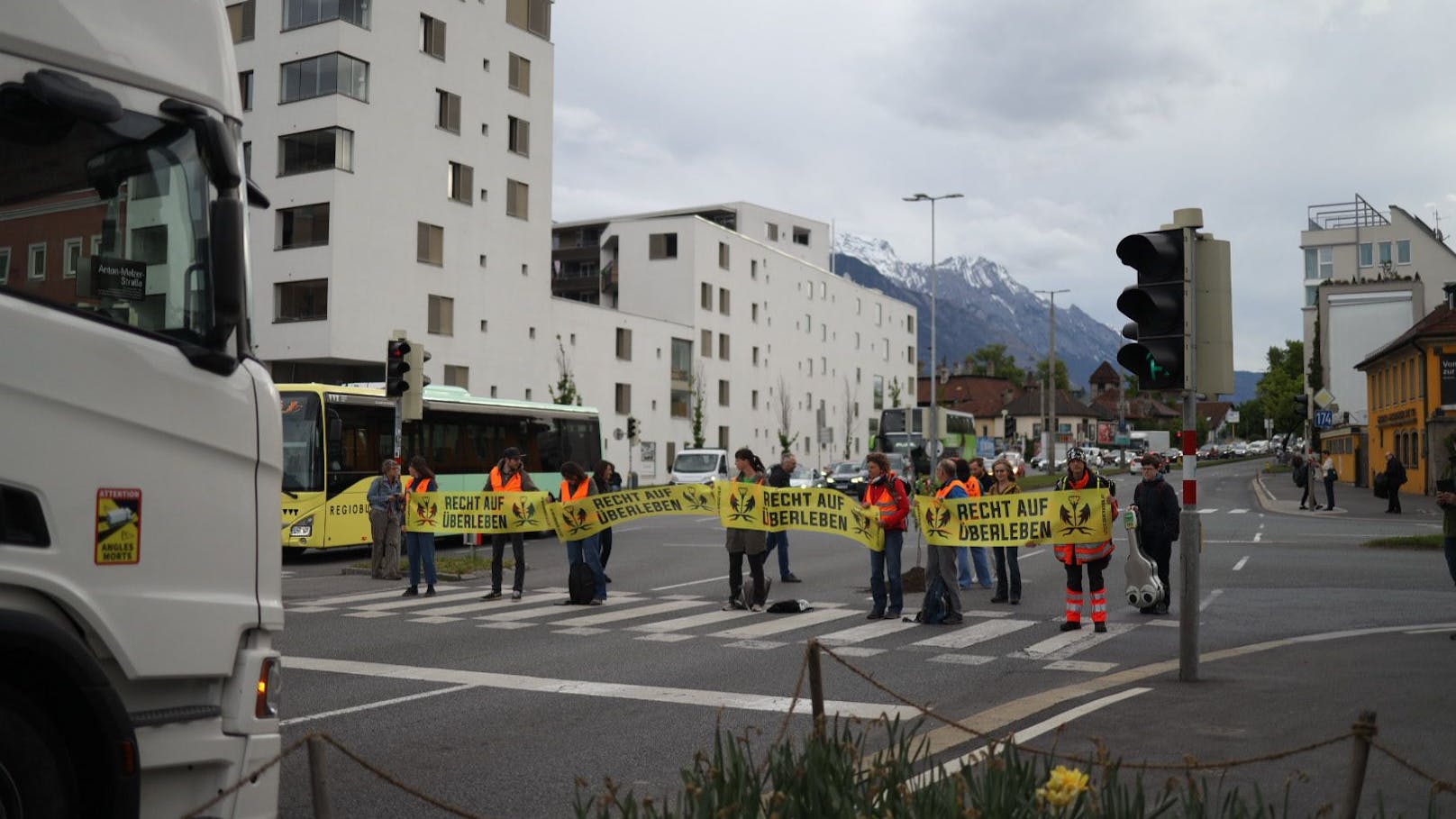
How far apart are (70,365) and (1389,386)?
60.0 m

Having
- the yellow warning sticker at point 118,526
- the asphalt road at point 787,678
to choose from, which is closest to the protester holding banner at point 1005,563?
the asphalt road at point 787,678

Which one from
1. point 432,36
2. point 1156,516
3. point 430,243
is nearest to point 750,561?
point 1156,516

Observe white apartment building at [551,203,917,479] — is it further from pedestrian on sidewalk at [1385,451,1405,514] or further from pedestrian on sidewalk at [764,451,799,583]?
pedestrian on sidewalk at [764,451,799,583]

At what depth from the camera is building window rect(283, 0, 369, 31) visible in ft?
155

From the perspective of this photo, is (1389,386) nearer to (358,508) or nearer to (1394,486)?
(1394,486)

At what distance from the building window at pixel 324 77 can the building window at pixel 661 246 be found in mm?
29744

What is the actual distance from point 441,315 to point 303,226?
648 centimetres

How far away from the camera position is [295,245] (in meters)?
47.6

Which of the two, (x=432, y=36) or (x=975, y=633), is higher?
(x=432, y=36)

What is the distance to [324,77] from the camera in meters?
47.3

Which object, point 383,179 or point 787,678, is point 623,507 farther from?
point 383,179

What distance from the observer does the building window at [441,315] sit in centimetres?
5131

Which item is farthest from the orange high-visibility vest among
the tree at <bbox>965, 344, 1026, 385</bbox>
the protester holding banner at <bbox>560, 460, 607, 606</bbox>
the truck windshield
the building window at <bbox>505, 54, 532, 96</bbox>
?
the tree at <bbox>965, 344, 1026, 385</bbox>

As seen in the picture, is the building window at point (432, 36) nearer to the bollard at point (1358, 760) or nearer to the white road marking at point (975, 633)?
the white road marking at point (975, 633)
